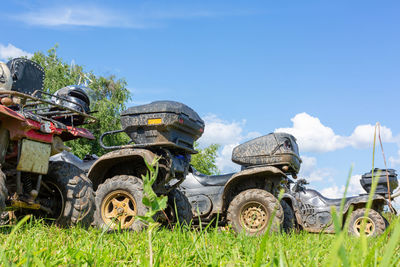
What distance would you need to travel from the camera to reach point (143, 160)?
6504mm

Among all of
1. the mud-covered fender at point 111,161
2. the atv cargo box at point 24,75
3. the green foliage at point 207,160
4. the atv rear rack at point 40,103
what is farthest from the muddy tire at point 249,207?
the green foliage at point 207,160

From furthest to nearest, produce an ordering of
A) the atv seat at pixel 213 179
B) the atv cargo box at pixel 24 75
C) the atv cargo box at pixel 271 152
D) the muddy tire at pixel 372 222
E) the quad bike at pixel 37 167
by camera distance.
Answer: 1. the muddy tire at pixel 372 222
2. the atv seat at pixel 213 179
3. the atv cargo box at pixel 271 152
4. the atv cargo box at pixel 24 75
5. the quad bike at pixel 37 167

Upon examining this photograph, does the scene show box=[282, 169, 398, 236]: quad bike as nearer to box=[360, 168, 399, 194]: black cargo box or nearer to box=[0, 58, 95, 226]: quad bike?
box=[360, 168, 399, 194]: black cargo box

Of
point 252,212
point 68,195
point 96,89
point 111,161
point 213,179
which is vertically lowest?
point 68,195

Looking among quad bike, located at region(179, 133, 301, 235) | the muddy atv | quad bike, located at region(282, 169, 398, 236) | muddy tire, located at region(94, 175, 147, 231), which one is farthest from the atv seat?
muddy tire, located at region(94, 175, 147, 231)

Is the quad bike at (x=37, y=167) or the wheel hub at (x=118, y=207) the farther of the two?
the wheel hub at (x=118, y=207)

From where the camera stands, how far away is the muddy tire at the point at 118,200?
5.80m

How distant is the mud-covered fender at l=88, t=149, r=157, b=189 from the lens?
20.5ft

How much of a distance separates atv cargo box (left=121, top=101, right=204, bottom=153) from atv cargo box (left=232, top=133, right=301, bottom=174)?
131 cm

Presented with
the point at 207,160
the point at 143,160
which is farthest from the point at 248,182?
the point at 207,160

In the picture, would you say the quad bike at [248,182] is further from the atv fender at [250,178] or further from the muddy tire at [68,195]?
the muddy tire at [68,195]

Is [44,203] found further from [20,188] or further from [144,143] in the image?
[144,143]

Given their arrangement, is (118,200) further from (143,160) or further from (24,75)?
(24,75)

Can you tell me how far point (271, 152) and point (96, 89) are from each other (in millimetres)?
24763
